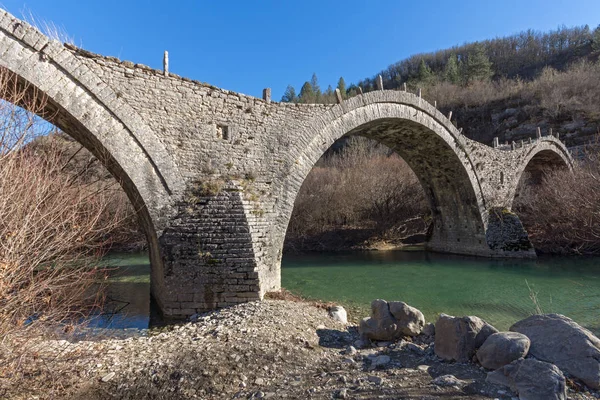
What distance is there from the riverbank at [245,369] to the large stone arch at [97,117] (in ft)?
7.81

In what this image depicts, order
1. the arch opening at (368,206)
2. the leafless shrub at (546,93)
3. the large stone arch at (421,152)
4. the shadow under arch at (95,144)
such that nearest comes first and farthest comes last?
1. the shadow under arch at (95,144)
2. the large stone arch at (421,152)
3. the arch opening at (368,206)
4. the leafless shrub at (546,93)

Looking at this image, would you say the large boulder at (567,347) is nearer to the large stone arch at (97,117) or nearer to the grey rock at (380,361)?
the grey rock at (380,361)

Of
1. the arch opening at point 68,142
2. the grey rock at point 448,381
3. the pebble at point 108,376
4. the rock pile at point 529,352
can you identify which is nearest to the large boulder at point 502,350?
the rock pile at point 529,352

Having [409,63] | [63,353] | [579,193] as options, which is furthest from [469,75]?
[63,353]

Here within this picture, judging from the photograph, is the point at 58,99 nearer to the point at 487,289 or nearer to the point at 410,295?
the point at 410,295

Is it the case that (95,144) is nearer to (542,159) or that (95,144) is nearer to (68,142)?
(68,142)

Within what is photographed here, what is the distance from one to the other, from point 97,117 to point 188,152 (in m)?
1.65

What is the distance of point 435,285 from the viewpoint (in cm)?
991

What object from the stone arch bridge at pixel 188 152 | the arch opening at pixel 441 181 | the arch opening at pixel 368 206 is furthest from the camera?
the arch opening at pixel 368 206

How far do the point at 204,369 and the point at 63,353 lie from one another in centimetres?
180

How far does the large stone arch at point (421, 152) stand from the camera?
26.8 feet

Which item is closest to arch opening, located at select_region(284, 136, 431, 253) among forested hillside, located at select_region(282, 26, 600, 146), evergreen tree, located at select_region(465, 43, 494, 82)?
forested hillside, located at select_region(282, 26, 600, 146)

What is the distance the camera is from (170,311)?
628 cm

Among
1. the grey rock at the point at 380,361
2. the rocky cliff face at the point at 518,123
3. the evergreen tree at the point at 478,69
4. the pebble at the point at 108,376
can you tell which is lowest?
the grey rock at the point at 380,361
